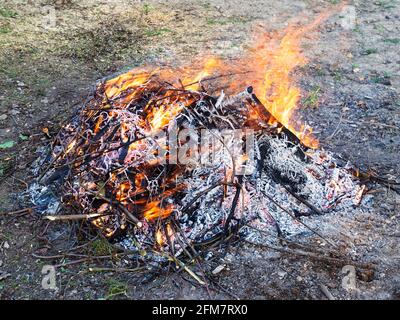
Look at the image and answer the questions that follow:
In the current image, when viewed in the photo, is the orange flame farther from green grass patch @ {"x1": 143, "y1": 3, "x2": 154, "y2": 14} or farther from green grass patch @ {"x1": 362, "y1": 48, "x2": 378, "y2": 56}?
green grass patch @ {"x1": 143, "y1": 3, "x2": 154, "y2": 14}

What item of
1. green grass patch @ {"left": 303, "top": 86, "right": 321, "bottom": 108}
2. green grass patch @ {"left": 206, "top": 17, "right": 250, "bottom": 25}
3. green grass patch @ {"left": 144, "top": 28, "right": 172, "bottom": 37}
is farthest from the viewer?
green grass patch @ {"left": 206, "top": 17, "right": 250, "bottom": 25}

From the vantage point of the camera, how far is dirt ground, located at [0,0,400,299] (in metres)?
3.36

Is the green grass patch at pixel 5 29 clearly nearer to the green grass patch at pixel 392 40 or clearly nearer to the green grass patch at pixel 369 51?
the green grass patch at pixel 369 51

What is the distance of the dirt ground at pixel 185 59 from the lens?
336 centimetres

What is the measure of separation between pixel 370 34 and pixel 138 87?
15.3 feet

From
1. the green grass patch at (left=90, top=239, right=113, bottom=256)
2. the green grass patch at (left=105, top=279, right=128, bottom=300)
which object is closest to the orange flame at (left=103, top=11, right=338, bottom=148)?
the green grass patch at (left=90, top=239, right=113, bottom=256)

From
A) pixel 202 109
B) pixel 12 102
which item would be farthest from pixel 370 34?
pixel 12 102

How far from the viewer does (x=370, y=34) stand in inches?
289

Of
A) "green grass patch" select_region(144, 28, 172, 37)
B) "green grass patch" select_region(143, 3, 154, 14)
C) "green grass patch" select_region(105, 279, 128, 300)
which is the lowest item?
"green grass patch" select_region(105, 279, 128, 300)

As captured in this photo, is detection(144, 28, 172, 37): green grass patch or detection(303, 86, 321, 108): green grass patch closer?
detection(303, 86, 321, 108): green grass patch

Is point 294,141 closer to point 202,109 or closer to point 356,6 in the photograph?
point 202,109

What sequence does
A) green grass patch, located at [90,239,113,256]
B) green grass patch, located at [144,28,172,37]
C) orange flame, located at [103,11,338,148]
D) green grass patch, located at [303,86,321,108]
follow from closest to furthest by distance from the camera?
green grass patch, located at [90,239,113,256], orange flame, located at [103,11,338,148], green grass patch, located at [303,86,321,108], green grass patch, located at [144,28,172,37]
